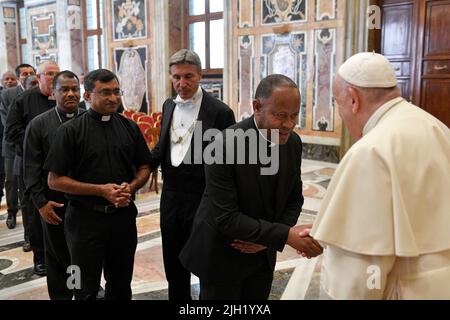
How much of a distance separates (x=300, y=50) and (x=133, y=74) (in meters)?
4.99

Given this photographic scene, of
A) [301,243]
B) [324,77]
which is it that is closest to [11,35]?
[324,77]

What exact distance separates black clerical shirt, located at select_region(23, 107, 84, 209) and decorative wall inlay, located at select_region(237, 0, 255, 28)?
21.9 feet

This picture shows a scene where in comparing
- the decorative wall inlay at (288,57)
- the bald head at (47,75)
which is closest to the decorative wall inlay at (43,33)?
the decorative wall inlay at (288,57)

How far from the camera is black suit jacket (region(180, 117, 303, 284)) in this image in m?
2.00

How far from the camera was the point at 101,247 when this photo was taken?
103 inches

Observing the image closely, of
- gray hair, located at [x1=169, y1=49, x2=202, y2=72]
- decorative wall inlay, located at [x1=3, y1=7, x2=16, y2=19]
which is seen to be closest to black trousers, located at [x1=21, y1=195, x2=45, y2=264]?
→ gray hair, located at [x1=169, y1=49, x2=202, y2=72]

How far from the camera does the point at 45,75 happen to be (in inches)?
160

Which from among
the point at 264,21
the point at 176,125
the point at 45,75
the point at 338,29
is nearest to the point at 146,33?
the point at 264,21

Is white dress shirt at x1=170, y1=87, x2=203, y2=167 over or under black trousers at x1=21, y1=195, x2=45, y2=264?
over

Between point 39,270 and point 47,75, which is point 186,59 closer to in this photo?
point 47,75

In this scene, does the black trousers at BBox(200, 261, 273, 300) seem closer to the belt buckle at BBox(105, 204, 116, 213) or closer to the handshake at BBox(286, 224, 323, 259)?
the handshake at BBox(286, 224, 323, 259)

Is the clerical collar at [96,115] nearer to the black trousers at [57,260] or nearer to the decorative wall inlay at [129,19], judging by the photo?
the black trousers at [57,260]

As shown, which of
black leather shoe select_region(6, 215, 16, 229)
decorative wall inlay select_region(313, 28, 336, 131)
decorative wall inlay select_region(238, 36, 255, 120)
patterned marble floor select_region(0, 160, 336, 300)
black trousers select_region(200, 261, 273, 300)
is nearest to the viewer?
black trousers select_region(200, 261, 273, 300)
